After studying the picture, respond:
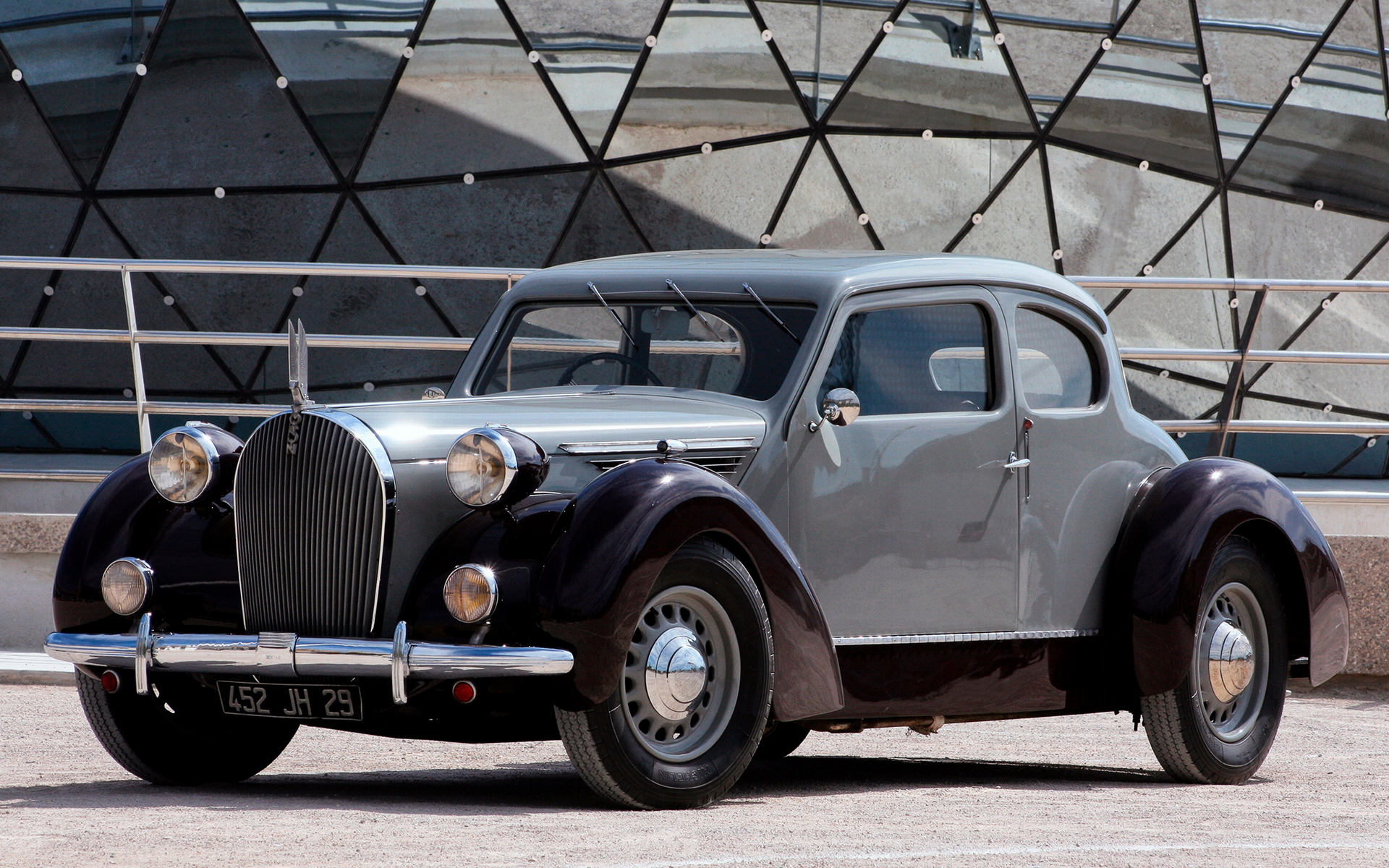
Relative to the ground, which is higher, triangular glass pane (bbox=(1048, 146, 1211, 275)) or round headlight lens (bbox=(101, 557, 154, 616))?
triangular glass pane (bbox=(1048, 146, 1211, 275))

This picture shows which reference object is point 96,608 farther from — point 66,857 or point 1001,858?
point 1001,858

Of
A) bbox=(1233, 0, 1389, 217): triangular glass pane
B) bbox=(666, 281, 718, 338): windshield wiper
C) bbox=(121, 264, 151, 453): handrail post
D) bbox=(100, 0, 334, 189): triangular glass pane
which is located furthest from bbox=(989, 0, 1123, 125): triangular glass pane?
bbox=(666, 281, 718, 338): windshield wiper

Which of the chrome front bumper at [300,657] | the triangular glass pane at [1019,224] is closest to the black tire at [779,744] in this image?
the chrome front bumper at [300,657]

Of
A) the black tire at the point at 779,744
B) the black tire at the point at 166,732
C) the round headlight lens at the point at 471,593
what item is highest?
the round headlight lens at the point at 471,593

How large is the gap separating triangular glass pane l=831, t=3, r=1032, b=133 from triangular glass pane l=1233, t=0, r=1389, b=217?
1.93 metres

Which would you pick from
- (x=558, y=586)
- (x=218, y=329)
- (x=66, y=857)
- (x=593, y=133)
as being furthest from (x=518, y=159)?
(x=66, y=857)

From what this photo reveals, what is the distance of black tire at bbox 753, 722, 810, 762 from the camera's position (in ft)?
19.7

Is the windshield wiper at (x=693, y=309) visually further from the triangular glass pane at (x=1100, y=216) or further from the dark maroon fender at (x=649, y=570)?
the triangular glass pane at (x=1100, y=216)

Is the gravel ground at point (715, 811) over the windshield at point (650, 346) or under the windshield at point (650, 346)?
under

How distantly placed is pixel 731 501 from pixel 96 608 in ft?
5.86

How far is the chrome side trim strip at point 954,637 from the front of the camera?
4988mm

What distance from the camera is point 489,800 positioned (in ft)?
15.3

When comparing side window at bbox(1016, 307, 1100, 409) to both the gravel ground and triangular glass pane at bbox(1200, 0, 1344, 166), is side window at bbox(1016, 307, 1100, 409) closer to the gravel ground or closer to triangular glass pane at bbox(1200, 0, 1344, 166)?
the gravel ground

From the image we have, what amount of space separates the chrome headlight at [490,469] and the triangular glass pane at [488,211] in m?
8.45
